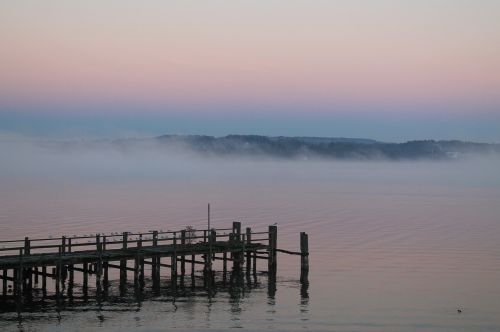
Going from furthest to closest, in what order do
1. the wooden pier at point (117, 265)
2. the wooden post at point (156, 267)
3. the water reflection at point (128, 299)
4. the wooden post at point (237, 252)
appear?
the wooden post at point (237, 252), the wooden post at point (156, 267), the wooden pier at point (117, 265), the water reflection at point (128, 299)

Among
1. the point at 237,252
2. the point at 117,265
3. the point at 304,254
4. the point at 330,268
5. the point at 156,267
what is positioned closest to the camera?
the point at 117,265

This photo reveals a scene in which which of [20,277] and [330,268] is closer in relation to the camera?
[20,277]

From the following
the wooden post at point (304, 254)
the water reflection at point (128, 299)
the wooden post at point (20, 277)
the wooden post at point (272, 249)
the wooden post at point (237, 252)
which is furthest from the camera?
the wooden post at point (272, 249)

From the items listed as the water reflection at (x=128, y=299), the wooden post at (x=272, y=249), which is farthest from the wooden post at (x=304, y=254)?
the wooden post at (x=272, y=249)

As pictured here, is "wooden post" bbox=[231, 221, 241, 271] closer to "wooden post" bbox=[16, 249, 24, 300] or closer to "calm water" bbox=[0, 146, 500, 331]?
"calm water" bbox=[0, 146, 500, 331]

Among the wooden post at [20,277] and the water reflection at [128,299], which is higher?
the wooden post at [20,277]

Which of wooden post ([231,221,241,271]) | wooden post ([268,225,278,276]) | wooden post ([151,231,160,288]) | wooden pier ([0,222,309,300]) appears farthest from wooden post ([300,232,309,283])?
wooden post ([151,231,160,288])

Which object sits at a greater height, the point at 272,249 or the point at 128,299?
the point at 272,249

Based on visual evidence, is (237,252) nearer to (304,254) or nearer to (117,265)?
(304,254)

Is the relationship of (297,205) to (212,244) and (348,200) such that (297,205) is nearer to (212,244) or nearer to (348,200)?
(348,200)

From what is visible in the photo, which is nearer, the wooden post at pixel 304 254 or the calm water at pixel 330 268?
the calm water at pixel 330 268

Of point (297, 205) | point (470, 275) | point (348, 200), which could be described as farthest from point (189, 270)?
point (348, 200)

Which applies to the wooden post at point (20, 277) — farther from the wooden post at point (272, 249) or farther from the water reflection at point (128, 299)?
the wooden post at point (272, 249)

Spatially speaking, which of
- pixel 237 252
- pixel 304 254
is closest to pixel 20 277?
pixel 237 252
